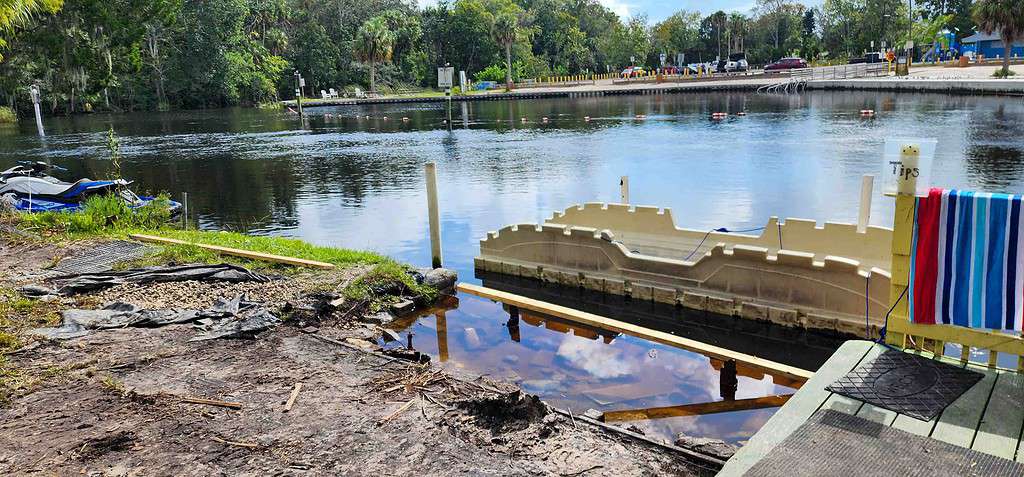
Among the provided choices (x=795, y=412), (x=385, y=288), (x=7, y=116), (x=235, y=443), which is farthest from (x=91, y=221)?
(x=7, y=116)

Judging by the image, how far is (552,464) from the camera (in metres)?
5.62

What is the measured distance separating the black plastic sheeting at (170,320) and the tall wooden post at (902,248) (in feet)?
21.3

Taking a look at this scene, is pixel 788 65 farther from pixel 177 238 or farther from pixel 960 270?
pixel 960 270

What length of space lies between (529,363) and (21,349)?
5678 millimetres

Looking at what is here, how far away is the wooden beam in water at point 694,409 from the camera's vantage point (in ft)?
26.9

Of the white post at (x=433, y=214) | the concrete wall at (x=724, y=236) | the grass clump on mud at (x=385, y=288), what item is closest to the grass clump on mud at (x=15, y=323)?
the grass clump on mud at (x=385, y=288)

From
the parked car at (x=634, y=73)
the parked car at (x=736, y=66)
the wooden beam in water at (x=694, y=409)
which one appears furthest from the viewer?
the parked car at (x=634, y=73)

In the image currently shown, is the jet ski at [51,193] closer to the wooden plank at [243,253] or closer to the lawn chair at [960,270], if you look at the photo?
the wooden plank at [243,253]

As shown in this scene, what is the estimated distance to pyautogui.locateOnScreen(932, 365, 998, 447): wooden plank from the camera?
4.33m

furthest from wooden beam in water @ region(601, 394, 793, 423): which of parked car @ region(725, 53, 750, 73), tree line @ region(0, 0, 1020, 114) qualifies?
parked car @ region(725, 53, 750, 73)

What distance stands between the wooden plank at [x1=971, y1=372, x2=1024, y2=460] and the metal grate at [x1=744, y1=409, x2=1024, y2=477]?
0.12 metres

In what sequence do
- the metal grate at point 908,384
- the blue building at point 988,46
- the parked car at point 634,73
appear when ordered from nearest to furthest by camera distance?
the metal grate at point 908,384
the blue building at point 988,46
the parked car at point 634,73

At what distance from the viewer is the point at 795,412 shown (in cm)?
471

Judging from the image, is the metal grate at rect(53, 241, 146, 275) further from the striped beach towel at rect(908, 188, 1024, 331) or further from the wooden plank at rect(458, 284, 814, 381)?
the striped beach towel at rect(908, 188, 1024, 331)
